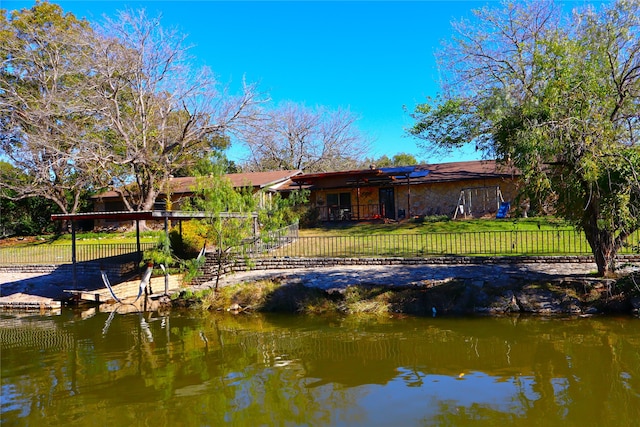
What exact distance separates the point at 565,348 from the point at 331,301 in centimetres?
649

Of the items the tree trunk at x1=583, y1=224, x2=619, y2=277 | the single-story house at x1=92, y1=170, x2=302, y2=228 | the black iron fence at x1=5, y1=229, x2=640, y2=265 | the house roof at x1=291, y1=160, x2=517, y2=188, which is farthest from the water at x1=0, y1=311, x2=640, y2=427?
the single-story house at x1=92, y1=170, x2=302, y2=228

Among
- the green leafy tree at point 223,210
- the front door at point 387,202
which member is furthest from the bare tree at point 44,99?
the front door at point 387,202

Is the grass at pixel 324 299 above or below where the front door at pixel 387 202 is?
below

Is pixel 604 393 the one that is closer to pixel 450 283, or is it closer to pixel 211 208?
pixel 450 283

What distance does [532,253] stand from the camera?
16.0 m

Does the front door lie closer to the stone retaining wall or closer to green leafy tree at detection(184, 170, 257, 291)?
the stone retaining wall

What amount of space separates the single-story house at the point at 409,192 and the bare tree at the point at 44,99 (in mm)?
14068

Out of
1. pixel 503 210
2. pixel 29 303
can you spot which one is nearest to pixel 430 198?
pixel 503 210

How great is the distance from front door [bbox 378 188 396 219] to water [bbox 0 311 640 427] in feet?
56.9

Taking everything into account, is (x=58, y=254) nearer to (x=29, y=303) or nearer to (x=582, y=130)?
(x=29, y=303)

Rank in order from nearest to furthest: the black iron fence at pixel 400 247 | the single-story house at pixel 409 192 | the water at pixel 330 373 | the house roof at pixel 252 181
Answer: the water at pixel 330 373 < the black iron fence at pixel 400 247 < the single-story house at pixel 409 192 < the house roof at pixel 252 181

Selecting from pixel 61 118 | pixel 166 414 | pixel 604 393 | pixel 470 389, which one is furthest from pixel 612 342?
pixel 61 118

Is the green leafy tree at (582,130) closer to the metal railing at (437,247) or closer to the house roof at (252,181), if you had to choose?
the metal railing at (437,247)

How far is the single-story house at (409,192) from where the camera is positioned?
2733 centimetres
